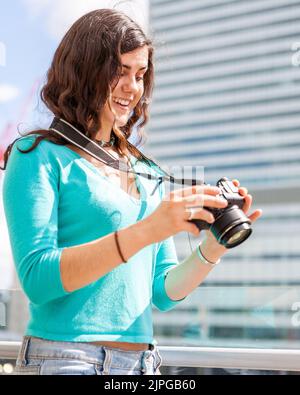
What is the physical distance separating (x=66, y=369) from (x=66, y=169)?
0.28m

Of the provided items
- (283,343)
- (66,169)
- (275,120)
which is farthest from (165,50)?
(275,120)

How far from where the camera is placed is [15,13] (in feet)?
6.91

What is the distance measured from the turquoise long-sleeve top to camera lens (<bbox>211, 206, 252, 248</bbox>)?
142 mm

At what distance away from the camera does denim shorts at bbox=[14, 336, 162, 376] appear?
77 cm

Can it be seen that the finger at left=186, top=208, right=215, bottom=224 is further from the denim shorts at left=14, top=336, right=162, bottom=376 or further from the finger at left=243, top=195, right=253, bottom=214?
the denim shorts at left=14, top=336, right=162, bottom=376

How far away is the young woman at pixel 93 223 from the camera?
0.73 meters

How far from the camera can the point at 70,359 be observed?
771 mm

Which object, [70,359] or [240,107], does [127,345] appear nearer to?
[70,359]

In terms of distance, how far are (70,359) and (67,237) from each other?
0.55 feet

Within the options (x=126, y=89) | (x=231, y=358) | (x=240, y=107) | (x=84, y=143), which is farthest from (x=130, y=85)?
(x=240, y=107)

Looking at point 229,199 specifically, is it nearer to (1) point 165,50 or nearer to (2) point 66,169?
(2) point 66,169

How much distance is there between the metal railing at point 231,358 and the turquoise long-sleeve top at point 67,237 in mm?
581

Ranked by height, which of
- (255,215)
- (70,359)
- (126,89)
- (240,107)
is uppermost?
(240,107)

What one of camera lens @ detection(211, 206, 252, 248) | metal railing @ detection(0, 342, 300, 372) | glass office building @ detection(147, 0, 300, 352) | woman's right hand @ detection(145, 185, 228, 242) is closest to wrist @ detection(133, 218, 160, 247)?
woman's right hand @ detection(145, 185, 228, 242)
